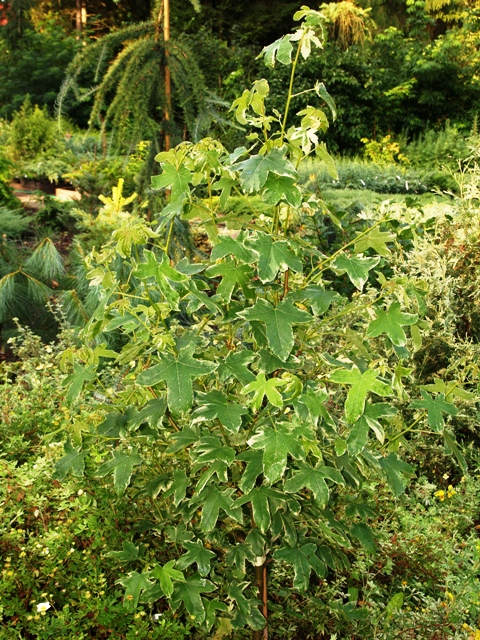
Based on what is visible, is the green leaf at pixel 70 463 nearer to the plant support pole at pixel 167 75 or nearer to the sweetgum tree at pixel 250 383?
the sweetgum tree at pixel 250 383

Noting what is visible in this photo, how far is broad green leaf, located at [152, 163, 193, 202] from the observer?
1565mm

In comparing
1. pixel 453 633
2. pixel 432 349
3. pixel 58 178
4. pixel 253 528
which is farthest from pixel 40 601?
pixel 58 178

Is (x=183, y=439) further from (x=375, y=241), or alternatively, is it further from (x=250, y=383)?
(x=375, y=241)

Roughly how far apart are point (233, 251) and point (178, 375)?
31cm

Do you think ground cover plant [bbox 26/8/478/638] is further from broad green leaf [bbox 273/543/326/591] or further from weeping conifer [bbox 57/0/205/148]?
weeping conifer [bbox 57/0/205/148]

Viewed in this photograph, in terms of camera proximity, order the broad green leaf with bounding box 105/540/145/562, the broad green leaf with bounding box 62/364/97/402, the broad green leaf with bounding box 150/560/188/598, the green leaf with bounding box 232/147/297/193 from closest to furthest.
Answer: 1. the green leaf with bounding box 232/147/297/193
2. the broad green leaf with bounding box 150/560/188/598
3. the broad green leaf with bounding box 62/364/97/402
4. the broad green leaf with bounding box 105/540/145/562

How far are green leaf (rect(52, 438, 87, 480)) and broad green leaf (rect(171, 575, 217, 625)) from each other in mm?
411

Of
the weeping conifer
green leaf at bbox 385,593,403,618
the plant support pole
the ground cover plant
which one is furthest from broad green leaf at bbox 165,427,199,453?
the plant support pole

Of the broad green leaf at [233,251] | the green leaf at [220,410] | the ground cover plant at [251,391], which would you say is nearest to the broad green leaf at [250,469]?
the ground cover plant at [251,391]

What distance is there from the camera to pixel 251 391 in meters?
1.58

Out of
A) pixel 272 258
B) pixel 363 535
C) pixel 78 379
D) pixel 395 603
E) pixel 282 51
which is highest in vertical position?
pixel 282 51

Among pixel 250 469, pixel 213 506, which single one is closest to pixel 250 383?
pixel 250 469

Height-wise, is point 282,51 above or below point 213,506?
above

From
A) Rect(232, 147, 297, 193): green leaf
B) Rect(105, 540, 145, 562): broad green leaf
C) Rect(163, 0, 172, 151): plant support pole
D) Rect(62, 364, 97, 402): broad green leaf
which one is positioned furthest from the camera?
Rect(163, 0, 172, 151): plant support pole
